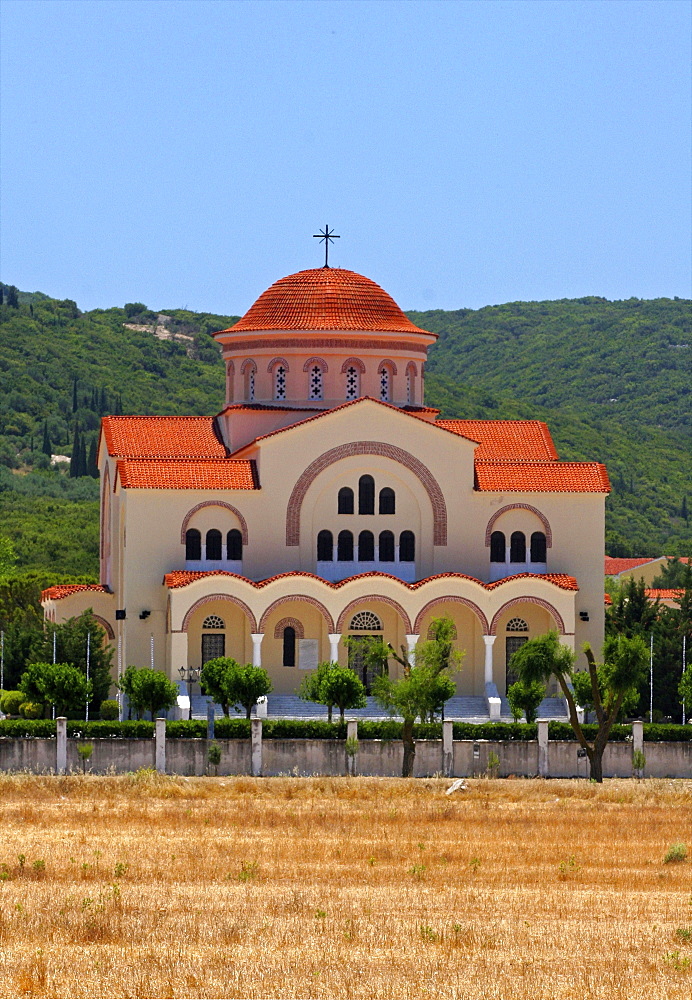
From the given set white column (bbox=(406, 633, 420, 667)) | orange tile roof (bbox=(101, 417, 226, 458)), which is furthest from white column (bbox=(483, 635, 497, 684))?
orange tile roof (bbox=(101, 417, 226, 458))

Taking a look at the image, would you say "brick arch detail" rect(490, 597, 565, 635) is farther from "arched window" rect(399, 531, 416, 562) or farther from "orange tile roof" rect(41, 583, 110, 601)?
"orange tile roof" rect(41, 583, 110, 601)

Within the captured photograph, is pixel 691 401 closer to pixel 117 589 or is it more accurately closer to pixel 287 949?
pixel 117 589

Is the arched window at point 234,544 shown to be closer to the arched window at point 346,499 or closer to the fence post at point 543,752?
the arched window at point 346,499

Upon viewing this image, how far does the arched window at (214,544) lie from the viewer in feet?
192

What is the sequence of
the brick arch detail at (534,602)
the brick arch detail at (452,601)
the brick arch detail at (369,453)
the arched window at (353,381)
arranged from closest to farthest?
the brick arch detail at (452,601) → the brick arch detail at (534,602) → the brick arch detail at (369,453) → the arched window at (353,381)

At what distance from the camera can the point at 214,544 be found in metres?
58.5

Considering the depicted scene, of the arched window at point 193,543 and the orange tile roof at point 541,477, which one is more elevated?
the orange tile roof at point 541,477

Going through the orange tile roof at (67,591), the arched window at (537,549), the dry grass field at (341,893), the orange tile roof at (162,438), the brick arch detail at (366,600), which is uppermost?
the orange tile roof at (162,438)

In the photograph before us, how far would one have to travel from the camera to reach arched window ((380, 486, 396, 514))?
59.6m

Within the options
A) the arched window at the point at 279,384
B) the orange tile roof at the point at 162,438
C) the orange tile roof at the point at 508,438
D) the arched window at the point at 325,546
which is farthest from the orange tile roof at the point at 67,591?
the orange tile roof at the point at 508,438

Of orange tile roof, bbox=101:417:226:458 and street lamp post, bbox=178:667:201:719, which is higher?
orange tile roof, bbox=101:417:226:458

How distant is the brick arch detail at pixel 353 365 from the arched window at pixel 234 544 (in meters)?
7.37

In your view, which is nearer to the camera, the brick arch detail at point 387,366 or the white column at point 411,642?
the white column at point 411,642

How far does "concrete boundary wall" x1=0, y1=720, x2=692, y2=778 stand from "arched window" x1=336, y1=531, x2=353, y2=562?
1367 cm
